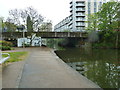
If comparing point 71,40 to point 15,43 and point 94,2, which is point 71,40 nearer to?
point 15,43

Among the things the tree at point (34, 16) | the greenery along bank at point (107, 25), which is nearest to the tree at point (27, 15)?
the tree at point (34, 16)

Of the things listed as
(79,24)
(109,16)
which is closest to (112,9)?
(109,16)

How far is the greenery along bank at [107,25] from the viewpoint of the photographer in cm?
2880

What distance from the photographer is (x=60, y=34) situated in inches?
1304

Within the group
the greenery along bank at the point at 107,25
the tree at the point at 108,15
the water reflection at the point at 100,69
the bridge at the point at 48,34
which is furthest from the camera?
the bridge at the point at 48,34

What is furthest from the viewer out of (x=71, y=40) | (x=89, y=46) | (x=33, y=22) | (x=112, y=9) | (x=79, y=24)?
(x=79, y=24)

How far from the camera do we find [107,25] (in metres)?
29.5

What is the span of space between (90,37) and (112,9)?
8.72 m

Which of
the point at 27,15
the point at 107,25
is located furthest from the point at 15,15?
the point at 107,25

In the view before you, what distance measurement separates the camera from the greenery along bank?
28797 millimetres

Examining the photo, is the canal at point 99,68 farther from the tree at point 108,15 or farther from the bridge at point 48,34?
the bridge at point 48,34

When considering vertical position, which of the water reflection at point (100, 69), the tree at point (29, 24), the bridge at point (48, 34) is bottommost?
the water reflection at point (100, 69)

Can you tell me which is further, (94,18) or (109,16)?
(94,18)

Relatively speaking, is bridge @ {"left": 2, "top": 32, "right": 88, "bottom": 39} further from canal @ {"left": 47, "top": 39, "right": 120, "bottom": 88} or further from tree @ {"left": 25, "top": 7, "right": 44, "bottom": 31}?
canal @ {"left": 47, "top": 39, "right": 120, "bottom": 88}
